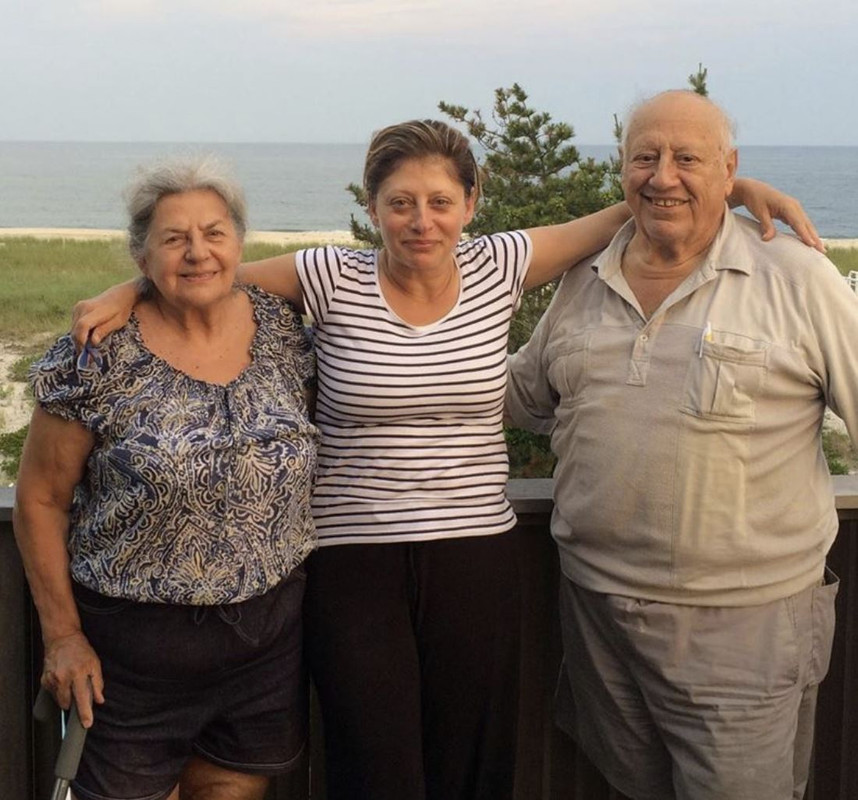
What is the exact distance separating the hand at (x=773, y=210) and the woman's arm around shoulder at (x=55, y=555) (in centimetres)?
148

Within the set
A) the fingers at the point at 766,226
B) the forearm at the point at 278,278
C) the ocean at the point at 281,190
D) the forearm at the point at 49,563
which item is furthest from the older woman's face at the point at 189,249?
the ocean at the point at 281,190

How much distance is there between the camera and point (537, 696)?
302 centimetres

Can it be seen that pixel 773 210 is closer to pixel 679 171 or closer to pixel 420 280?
pixel 679 171

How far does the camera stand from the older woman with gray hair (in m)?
2.29

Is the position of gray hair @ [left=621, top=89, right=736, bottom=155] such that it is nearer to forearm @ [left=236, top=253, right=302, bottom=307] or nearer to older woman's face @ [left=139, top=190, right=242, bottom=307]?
forearm @ [left=236, top=253, right=302, bottom=307]

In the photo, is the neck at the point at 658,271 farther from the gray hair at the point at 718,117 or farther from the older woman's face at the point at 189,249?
the older woman's face at the point at 189,249

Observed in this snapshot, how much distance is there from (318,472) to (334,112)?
5871 centimetres

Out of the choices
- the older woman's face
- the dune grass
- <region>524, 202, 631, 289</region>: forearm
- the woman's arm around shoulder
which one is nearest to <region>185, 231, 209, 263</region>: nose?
the older woman's face

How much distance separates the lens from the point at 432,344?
8.30ft

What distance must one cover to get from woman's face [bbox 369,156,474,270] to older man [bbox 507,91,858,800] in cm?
38

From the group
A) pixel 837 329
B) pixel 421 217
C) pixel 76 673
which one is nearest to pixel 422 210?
pixel 421 217

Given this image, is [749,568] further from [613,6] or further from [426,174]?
[613,6]

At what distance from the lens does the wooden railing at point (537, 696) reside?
2836 mm

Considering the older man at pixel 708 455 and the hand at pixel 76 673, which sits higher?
the older man at pixel 708 455
